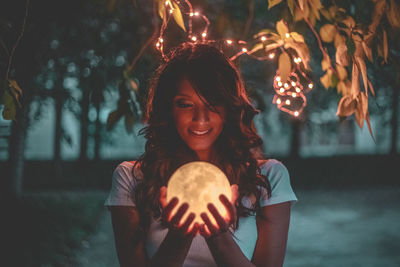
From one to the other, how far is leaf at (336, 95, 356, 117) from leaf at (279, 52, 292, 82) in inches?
16.6

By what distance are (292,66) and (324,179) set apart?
480 inches

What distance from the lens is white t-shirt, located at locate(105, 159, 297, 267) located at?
1.84 metres

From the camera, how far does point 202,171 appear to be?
143 centimetres

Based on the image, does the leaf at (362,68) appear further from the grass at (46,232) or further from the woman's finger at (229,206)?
the grass at (46,232)

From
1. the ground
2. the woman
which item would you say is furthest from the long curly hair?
the ground

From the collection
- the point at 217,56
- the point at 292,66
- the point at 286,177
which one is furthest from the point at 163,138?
the point at 292,66

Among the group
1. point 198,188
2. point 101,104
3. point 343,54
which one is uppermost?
point 343,54

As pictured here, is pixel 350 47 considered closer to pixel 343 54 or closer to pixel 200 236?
pixel 343 54

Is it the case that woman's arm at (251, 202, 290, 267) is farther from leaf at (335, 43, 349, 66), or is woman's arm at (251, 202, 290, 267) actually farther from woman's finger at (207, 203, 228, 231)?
leaf at (335, 43, 349, 66)

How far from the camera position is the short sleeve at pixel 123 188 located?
1850 mm

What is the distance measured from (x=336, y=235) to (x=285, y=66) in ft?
19.6

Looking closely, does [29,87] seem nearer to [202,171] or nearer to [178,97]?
[178,97]

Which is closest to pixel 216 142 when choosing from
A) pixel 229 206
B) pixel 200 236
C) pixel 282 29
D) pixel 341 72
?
pixel 200 236

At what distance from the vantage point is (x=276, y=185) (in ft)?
6.33
